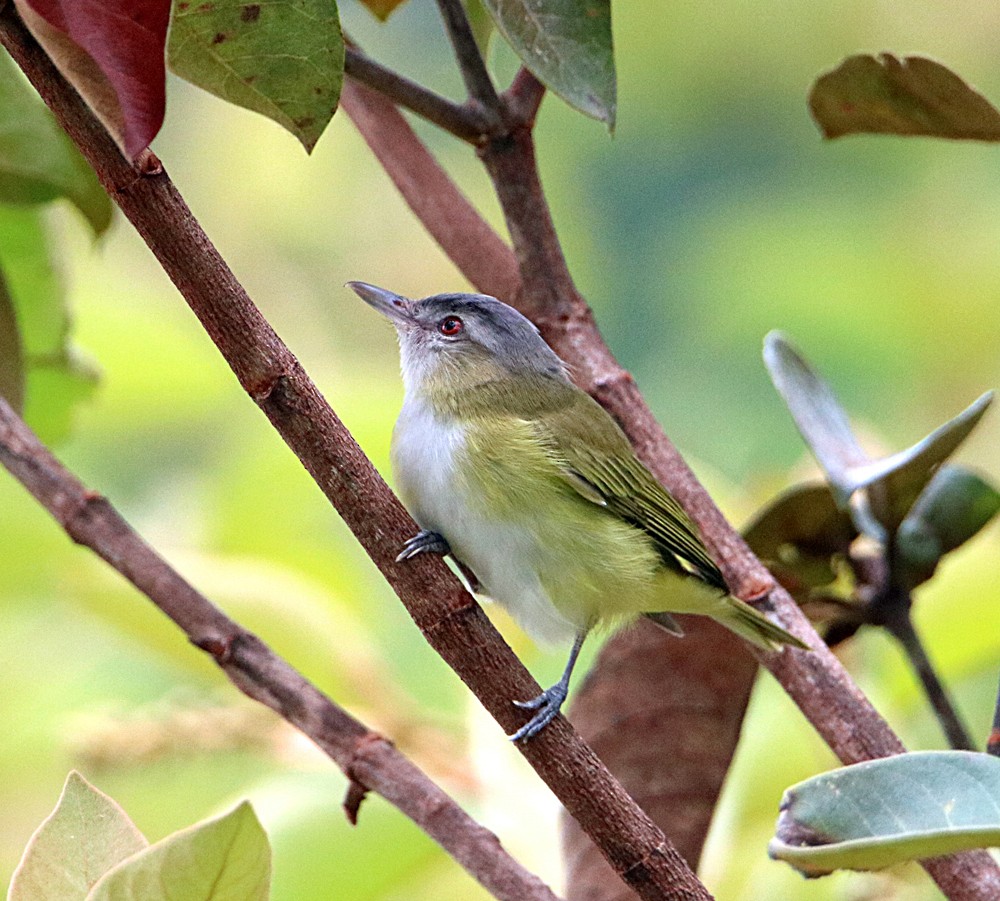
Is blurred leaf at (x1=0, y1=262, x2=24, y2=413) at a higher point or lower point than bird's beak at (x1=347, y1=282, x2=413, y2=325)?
higher

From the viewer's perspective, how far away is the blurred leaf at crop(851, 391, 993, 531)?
4.68 ft

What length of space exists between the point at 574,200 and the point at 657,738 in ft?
6.82

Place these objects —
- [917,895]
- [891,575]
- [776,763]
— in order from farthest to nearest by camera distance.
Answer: [776,763]
[917,895]
[891,575]

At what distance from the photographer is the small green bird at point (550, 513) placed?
177 centimetres

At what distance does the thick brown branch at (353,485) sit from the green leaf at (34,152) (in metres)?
0.57

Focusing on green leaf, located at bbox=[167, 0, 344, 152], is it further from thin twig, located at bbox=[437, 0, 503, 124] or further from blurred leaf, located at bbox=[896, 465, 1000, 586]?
blurred leaf, located at bbox=[896, 465, 1000, 586]

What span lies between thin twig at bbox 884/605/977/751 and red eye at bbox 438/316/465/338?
97 cm

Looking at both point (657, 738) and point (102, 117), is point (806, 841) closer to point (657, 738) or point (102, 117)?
point (657, 738)

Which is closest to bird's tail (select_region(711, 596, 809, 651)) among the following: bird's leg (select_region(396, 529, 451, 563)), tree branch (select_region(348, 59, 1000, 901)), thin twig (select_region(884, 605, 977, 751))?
tree branch (select_region(348, 59, 1000, 901))

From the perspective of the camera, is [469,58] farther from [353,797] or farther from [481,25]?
[353,797]

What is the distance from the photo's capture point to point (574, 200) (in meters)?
3.32

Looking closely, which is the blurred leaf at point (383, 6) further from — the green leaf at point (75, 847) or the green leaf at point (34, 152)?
the green leaf at point (75, 847)

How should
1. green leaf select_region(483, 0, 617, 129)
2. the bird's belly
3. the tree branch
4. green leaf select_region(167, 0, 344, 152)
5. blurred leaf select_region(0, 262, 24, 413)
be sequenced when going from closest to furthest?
green leaf select_region(167, 0, 344, 152), green leaf select_region(483, 0, 617, 129), the tree branch, blurred leaf select_region(0, 262, 24, 413), the bird's belly

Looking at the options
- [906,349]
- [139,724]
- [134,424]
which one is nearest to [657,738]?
[139,724]
